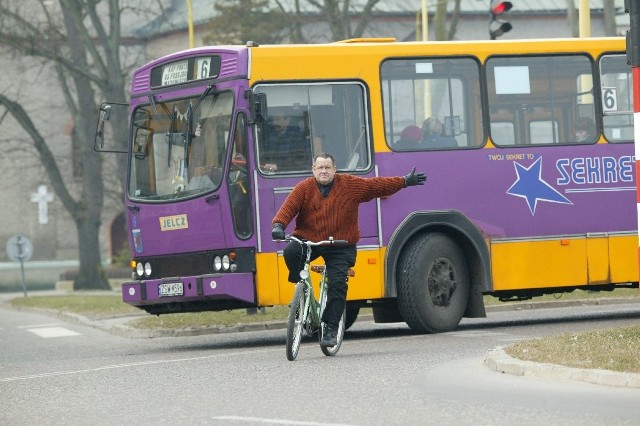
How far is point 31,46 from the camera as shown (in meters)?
40.3

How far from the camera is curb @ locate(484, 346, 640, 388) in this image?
35.7ft

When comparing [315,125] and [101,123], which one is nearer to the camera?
[315,125]

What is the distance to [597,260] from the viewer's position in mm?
18500

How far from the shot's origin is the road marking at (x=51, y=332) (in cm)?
2335

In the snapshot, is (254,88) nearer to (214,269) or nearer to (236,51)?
(236,51)

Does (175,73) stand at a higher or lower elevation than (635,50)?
higher

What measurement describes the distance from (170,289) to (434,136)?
3.33m

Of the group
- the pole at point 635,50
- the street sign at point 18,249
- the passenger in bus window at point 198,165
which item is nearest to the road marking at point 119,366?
the passenger in bus window at point 198,165

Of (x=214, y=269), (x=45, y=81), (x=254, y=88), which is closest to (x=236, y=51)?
(x=254, y=88)

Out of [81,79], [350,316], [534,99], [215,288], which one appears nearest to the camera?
[215,288]

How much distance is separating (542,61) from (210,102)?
390cm

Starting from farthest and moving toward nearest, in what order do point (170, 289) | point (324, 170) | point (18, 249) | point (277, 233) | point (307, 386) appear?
point (18, 249), point (170, 289), point (324, 170), point (277, 233), point (307, 386)

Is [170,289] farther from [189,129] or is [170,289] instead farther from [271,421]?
[271,421]

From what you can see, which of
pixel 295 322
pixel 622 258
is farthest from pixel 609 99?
pixel 295 322
